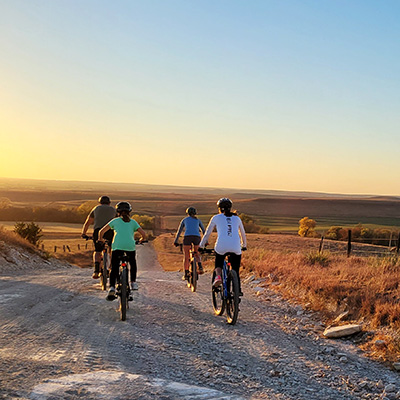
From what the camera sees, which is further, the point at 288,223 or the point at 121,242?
the point at 288,223

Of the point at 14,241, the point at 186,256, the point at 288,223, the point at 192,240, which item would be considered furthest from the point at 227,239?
the point at 288,223

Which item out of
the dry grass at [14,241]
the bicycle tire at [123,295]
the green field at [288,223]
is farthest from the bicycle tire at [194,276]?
the green field at [288,223]

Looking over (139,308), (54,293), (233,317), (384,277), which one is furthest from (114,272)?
(384,277)

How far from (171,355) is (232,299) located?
9.12 feet

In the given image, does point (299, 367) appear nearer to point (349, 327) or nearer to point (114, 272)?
point (349, 327)

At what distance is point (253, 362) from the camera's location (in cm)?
705

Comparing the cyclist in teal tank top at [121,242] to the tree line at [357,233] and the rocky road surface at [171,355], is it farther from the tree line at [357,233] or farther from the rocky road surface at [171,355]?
the tree line at [357,233]

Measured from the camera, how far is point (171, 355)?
23.1 ft

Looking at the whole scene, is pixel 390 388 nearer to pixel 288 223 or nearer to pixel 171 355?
pixel 171 355

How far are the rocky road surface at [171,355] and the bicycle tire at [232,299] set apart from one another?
28cm

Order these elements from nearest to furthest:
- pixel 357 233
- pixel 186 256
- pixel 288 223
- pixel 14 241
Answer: pixel 186 256
pixel 14 241
pixel 357 233
pixel 288 223

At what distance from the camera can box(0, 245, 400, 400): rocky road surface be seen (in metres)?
5.62

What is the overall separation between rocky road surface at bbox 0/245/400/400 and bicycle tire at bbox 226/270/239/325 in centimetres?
28

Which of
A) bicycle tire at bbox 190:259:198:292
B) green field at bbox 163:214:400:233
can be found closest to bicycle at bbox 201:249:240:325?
bicycle tire at bbox 190:259:198:292
